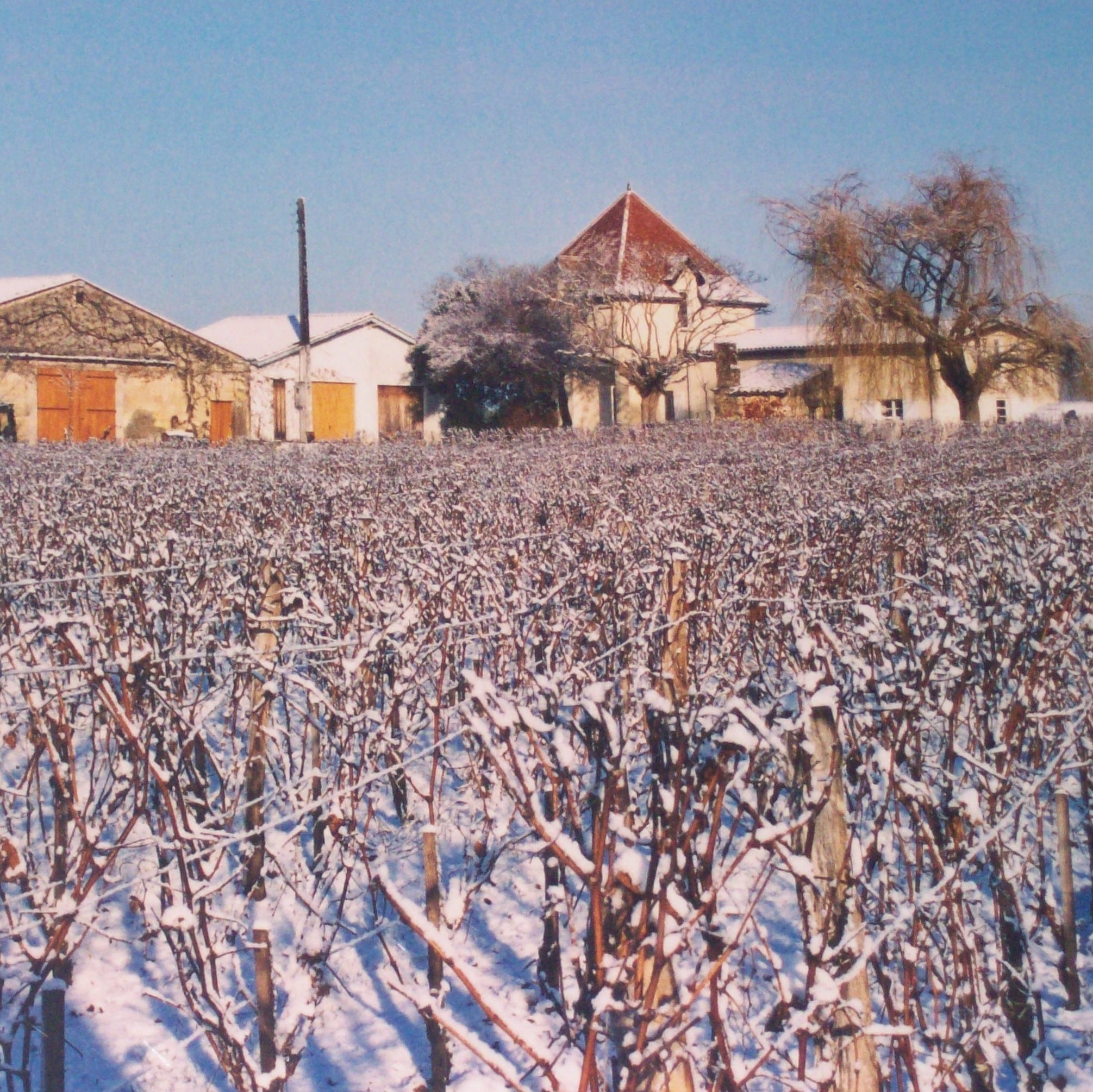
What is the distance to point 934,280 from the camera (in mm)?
29953

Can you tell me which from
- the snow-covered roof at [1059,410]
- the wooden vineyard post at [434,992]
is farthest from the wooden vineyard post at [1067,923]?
the snow-covered roof at [1059,410]

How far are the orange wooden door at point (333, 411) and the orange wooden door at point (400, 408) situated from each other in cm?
98

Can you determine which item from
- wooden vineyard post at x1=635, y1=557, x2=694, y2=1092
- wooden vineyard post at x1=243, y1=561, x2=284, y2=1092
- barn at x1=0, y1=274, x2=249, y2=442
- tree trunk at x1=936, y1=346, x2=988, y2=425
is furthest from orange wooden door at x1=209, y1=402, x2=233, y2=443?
wooden vineyard post at x1=635, y1=557, x2=694, y2=1092

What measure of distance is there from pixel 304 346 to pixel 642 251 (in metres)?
12.4

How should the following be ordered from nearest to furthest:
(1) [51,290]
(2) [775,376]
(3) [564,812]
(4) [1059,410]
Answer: (3) [564,812] → (1) [51,290] → (2) [775,376] → (4) [1059,410]

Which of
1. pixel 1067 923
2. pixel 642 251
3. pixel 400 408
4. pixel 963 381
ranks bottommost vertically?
pixel 1067 923

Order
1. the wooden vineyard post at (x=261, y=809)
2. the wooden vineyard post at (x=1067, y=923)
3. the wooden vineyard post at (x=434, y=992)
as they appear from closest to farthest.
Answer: the wooden vineyard post at (x=261, y=809), the wooden vineyard post at (x=434, y=992), the wooden vineyard post at (x=1067, y=923)

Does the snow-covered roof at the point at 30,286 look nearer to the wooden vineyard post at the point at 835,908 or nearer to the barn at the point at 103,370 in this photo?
the barn at the point at 103,370

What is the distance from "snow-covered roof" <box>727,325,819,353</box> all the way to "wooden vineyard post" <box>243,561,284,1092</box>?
37.9 m

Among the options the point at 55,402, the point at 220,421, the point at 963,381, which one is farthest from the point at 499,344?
the point at 963,381

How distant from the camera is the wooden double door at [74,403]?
94.0 ft

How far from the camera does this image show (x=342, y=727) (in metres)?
3.32

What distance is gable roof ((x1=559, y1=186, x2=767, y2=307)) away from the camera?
34938mm

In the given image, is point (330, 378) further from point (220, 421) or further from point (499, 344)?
point (499, 344)
